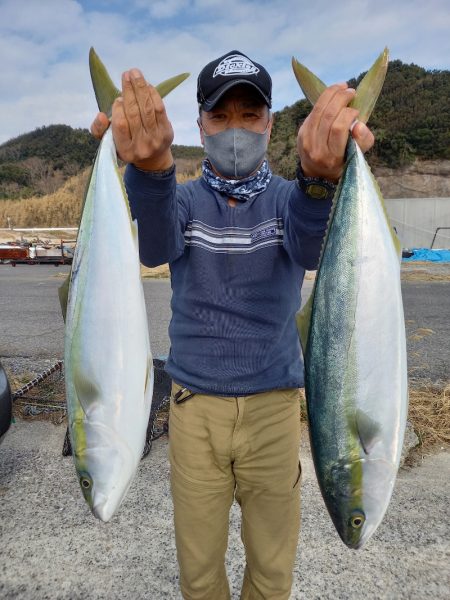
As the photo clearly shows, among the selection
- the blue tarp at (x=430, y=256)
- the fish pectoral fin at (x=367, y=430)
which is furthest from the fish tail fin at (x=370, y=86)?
the blue tarp at (x=430, y=256)

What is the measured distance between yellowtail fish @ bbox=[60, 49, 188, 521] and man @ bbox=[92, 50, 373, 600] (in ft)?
1.26

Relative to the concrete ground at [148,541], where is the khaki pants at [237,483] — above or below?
above

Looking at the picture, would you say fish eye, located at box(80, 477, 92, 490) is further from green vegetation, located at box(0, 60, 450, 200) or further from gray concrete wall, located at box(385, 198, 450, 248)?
gray concrete wall, located at box(385, 198, 450, 248)

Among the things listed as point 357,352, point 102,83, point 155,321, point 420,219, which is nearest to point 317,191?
point 357,352

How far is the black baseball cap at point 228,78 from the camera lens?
71.7 inches

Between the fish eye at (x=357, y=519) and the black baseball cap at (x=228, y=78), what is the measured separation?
1.46 m

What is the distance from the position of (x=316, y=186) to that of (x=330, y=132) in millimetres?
209

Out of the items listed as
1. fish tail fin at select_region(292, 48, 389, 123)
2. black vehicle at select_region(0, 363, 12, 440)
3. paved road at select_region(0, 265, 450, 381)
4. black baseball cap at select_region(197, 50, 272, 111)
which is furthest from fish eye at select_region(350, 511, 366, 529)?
paved road at select_region(0, 265, 450, 381)

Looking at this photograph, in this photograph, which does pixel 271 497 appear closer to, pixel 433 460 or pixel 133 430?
pixel 133 430

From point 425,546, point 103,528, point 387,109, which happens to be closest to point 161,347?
point 103,528

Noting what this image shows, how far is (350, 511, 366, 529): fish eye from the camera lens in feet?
4.64

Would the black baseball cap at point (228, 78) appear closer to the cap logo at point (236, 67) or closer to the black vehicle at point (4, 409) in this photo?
the cap logo at point (236, 67)

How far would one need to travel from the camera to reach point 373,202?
1489mm

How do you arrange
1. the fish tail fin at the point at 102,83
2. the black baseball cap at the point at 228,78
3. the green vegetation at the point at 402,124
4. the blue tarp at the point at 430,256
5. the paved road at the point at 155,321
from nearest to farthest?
the fish tail fin at the point at 102,83 → the black baseball cap at the point at 228,78 → the paved road at the point at 155,321 → the blue tarp at the point at 430,256 → the green vegetation at the point at 402,124
